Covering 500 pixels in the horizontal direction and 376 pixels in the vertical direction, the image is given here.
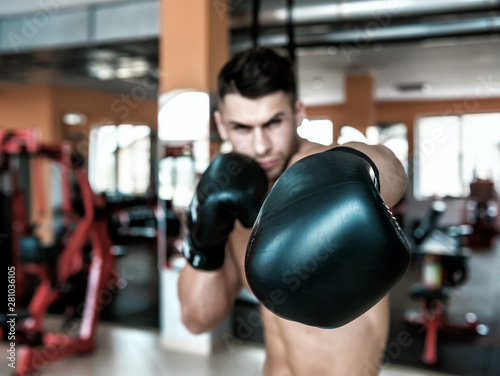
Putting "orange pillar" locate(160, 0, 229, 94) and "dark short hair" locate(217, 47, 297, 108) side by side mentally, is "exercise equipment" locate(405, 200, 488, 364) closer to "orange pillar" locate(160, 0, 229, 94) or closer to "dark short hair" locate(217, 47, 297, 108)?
"orange pillar" locate(160, 0, 229, 94)

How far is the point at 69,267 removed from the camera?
3529 mm

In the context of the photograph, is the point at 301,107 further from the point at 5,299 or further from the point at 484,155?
the point at 484,155

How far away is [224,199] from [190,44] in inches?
110

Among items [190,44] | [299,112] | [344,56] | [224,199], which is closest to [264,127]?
[299,112]

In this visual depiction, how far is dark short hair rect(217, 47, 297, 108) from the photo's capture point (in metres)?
1.04

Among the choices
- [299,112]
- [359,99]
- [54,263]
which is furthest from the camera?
[359,99]

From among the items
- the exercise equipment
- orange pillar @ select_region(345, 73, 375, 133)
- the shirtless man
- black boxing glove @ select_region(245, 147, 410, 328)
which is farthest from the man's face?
orange pillar @ select_region(345, 73, 375, 133)

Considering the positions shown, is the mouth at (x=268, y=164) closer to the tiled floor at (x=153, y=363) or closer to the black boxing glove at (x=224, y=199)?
the black boxing glove at (x=224, y=199)

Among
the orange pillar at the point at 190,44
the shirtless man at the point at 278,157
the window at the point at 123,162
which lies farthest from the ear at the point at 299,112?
the window at the point at 123,162

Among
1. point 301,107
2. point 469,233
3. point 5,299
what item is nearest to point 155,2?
point 5,299

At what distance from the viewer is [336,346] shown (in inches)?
41.7

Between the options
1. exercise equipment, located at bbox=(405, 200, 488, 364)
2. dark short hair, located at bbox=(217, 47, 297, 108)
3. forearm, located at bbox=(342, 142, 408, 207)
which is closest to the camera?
forearm, located at bbox=(342, 142, 408, 207)

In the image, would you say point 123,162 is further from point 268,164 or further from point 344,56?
point 268,164

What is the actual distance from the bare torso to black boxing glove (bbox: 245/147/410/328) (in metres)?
0.53
